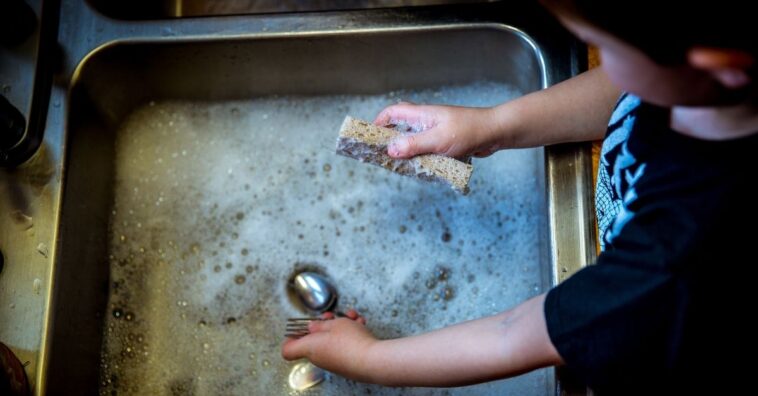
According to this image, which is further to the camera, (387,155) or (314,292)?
(314,292)

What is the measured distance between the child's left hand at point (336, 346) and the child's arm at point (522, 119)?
0.76 ft

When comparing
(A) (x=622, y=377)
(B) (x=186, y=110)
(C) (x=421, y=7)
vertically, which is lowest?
(A) (x=622, y=377)

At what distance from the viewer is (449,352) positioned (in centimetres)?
63

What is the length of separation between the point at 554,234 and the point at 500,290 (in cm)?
14

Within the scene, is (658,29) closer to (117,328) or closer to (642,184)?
(642,184)

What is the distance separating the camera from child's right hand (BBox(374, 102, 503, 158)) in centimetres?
71

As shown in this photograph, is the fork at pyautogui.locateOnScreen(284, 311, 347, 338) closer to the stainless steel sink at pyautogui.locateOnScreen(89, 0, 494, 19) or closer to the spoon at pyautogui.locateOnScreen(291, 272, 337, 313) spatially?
the spoon at pyautogui.locateOnScreen(291, 272, 337, 313)

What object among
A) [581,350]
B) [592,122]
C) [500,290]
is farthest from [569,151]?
[581,350]

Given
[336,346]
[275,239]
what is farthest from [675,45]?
[275,239]

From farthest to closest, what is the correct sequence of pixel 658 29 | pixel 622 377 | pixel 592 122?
pixel 592 122 → pixel 622 377 → pixel 658 29

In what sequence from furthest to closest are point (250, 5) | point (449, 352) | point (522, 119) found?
1. point (250, 5)
2. point (522, 119)
3. point (449, 352)

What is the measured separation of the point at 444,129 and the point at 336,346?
292 millimetres

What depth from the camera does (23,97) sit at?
0.82 meters

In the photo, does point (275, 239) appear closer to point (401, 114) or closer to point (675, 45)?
point (401, 114)
